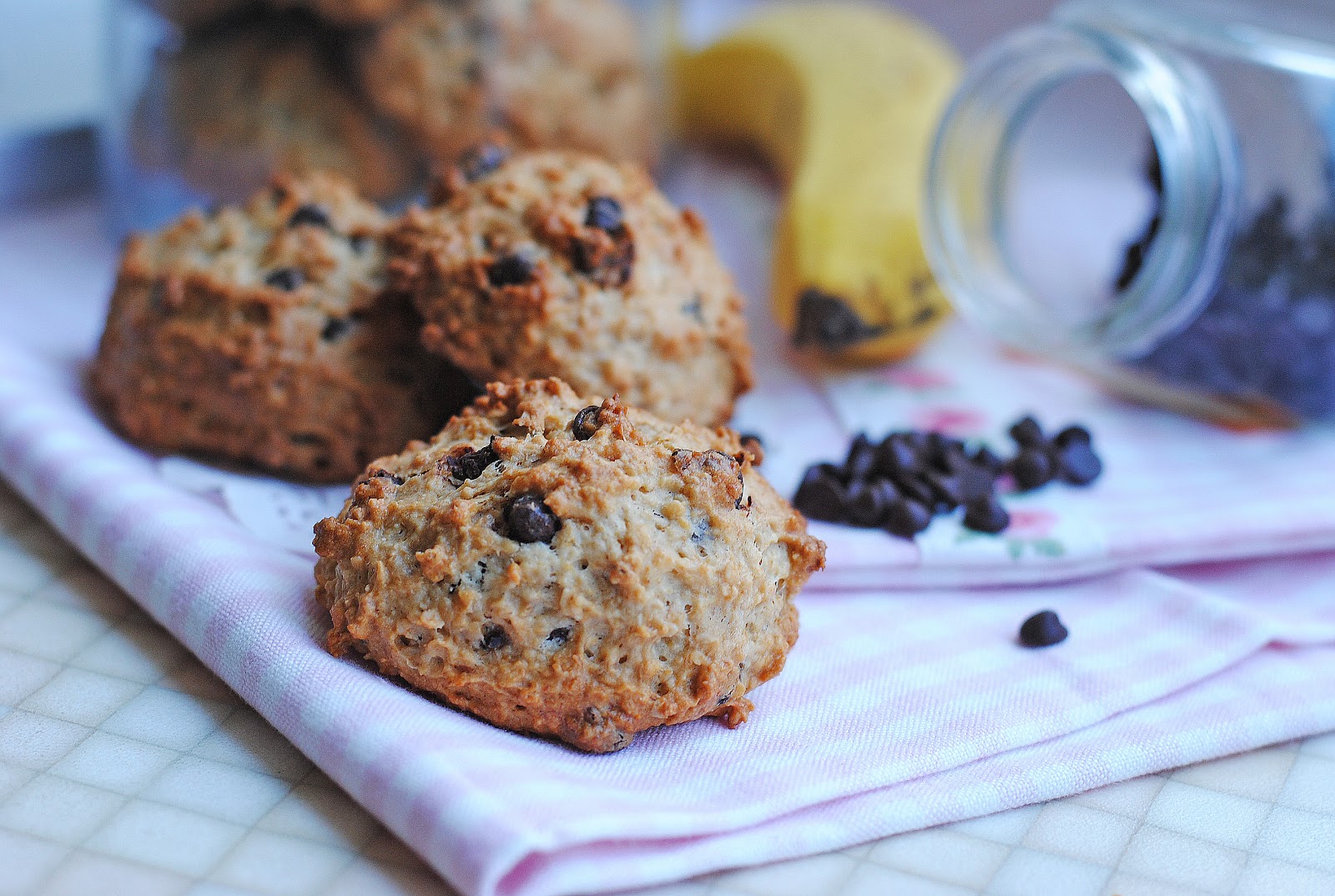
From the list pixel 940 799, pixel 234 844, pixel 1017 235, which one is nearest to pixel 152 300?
pixel 234 844

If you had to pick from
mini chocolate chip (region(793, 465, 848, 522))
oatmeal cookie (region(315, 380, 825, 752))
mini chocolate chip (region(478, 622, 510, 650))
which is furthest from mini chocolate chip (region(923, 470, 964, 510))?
mini chocolate chip (region(478, 622, 510, 650))

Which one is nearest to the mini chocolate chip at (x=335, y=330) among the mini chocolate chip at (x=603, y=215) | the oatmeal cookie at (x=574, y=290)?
the oatmeal cookie at (x=574, y=290)

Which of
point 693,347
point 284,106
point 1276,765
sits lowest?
point 1276,765

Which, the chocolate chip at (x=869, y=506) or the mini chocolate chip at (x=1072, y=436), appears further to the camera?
the mini chocolate chip at (x=1072, y=436)

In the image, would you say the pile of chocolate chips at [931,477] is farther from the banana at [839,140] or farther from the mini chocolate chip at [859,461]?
the banana at [839,140]

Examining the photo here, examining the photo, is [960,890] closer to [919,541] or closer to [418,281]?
[919,541]

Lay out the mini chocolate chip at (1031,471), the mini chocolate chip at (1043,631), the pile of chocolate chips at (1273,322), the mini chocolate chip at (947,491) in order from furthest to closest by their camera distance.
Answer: the pile of chocolate chips at (1273,322), the mini chocolate chip at (1031,471), the mini chocolate chip at (947,491), the mini chocolate chip at (1043,631)

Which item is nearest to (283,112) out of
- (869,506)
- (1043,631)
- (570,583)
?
(869,506)
